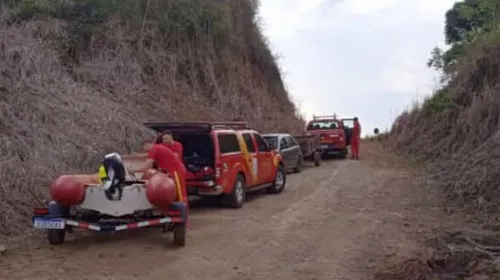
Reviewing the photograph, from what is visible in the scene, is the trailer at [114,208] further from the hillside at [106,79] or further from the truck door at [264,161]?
the truck door at [264,161]

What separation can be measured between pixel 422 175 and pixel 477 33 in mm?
11065

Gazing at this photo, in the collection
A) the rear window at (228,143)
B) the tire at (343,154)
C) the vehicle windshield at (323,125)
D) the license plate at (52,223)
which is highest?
the vehicle windshield at (323,125)

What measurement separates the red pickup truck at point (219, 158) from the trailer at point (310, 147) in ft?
32.7

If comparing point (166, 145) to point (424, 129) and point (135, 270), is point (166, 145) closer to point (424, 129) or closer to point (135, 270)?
point (135, 270)

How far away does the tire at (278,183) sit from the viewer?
690 inches

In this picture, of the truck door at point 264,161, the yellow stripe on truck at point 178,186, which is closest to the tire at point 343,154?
the truck door at point 264,161

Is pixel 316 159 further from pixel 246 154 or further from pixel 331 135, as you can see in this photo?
pixel 246 154

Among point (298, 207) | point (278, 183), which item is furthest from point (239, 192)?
point (278, 183)

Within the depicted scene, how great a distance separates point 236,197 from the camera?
1465cm

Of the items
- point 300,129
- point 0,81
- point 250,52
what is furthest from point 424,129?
point 0,81

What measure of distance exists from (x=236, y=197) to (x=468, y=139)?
9.15 meters

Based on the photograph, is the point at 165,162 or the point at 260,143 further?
the point at 260,143

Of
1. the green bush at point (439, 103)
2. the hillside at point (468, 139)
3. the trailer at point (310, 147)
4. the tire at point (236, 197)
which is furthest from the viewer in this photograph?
the green bush at point (439, 103)

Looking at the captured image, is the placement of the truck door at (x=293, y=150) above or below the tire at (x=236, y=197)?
above
